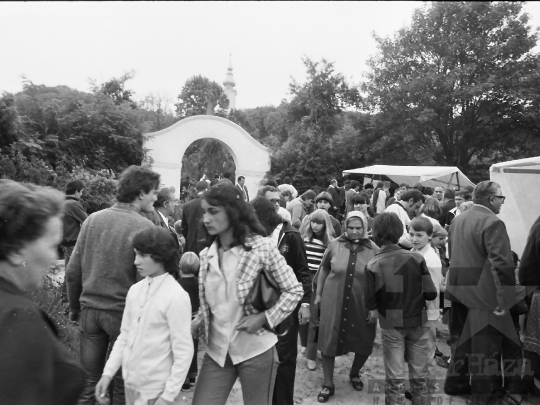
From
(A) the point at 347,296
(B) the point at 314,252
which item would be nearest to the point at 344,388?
(A) the point at 347,296

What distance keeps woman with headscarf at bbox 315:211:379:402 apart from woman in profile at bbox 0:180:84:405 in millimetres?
3092

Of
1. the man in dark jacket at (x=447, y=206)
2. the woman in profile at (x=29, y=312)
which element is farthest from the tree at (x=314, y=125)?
the woman in profile at (x=29, y=312)

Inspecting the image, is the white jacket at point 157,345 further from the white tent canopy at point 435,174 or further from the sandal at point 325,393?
the white tent canopy at point 435,174

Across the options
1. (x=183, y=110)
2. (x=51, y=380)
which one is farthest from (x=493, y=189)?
(x=183, y=110)

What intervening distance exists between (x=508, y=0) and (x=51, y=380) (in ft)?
84.5

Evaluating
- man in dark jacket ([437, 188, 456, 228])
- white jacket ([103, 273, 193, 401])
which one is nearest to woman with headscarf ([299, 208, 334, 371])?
white jacket ([103, 273, 193, 401])

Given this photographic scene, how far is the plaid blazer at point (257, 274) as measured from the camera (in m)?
2.35

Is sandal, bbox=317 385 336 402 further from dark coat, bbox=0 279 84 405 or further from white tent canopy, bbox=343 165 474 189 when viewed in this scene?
white tent canopy, bbox=343 165 474 189

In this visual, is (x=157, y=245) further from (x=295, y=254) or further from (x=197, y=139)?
(x=197, y=139)

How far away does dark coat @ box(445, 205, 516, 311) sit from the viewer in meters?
3.63

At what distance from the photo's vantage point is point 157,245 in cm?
241

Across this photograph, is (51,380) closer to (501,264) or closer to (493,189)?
(501,264)

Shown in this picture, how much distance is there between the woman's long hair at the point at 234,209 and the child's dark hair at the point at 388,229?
57.3 inches

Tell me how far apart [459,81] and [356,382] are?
Result: 21.6 m
